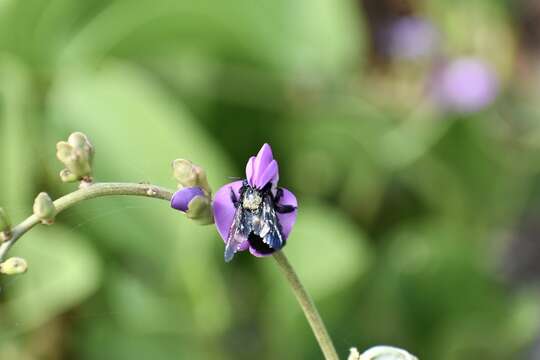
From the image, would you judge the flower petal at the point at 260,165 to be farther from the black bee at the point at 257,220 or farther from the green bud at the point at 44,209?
the green bud at the point at 44,209

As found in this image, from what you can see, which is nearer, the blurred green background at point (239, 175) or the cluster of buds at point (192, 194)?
the cluster of buds at point (192, 194)

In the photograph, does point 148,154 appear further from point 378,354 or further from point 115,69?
point 378,354

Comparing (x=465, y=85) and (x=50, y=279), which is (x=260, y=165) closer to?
(x=50, y=279)

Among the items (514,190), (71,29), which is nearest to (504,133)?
(514,190)

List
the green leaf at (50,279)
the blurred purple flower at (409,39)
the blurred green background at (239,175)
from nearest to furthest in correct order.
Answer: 1. the green leaf at (50,279)
2. the blurred green background at (239,175)
3. the blurred purple flower at (409,39)

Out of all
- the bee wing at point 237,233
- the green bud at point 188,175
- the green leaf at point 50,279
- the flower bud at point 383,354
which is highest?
the green leaf at point 50,279

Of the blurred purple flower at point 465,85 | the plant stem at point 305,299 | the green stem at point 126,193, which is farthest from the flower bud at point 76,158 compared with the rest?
the blurred purple flower at point 465,85

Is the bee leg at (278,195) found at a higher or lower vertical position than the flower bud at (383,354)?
higher

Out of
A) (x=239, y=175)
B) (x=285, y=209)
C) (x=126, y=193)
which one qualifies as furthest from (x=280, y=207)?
(x=239, y=175)
